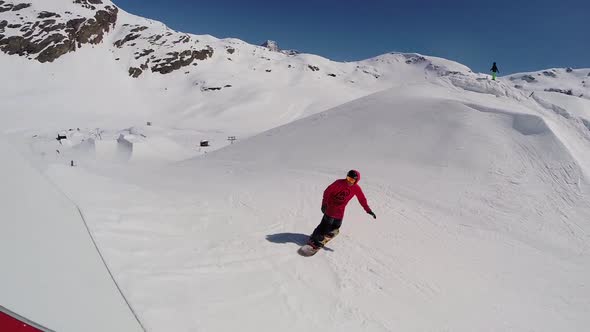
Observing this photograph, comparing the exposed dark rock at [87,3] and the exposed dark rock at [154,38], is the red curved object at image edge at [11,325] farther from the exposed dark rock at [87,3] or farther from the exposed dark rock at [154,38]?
the exposed dark rock at [87,3]

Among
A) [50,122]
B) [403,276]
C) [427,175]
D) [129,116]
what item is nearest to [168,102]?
[129,116]

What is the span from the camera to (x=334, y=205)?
5.16 meters

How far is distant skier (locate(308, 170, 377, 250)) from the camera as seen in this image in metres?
5.08

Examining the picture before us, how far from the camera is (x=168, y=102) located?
2048 inches

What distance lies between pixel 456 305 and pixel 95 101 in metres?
55.7

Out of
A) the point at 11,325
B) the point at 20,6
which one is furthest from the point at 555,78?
the point at 20,6

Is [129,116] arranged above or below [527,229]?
below

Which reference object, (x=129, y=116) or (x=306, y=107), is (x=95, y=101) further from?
(x=306, y=107)

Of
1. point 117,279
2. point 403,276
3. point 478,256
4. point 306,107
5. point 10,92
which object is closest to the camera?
point 117,279

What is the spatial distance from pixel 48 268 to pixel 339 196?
3.80 meters

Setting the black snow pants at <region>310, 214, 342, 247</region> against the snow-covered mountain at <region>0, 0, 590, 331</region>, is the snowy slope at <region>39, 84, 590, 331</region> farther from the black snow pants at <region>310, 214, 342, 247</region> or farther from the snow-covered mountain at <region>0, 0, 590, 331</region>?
the black snow pants at <region>310, 214, 342, 247</region>

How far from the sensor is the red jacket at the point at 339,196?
16.7 feet

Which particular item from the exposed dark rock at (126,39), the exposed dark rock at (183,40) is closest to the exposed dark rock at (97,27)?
the exposed dark rock at (126,39)

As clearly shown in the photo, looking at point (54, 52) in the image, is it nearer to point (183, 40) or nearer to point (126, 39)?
point (126, 39)
